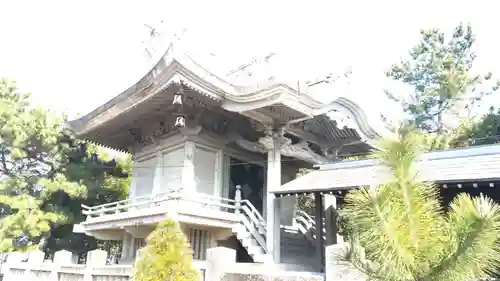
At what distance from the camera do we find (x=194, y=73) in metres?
10.3

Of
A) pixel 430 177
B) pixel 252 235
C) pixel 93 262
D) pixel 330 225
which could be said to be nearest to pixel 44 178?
pixel 93 262

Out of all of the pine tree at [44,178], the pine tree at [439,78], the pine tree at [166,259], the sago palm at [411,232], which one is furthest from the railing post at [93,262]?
the pine tree at [439,78]

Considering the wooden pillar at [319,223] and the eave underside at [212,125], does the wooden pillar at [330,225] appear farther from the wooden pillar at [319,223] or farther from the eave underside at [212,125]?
the eave underside at [212,125]

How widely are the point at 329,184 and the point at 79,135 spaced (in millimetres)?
8924

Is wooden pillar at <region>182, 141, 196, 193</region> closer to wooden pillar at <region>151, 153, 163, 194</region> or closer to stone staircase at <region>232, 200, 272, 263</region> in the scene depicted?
wooden pillar at <region>151, 153, 163, 194</region>

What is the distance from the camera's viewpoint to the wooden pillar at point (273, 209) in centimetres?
1044

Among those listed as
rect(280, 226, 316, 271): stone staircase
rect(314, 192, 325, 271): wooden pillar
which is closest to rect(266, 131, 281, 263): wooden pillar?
rect(280, 226, 316, 271): stone staircase

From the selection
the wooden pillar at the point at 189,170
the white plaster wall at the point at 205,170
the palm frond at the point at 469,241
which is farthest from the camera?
the white plaster wall at the point at 205,170

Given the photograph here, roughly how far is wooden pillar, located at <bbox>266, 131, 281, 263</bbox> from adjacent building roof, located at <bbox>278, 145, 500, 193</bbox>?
0.62 m

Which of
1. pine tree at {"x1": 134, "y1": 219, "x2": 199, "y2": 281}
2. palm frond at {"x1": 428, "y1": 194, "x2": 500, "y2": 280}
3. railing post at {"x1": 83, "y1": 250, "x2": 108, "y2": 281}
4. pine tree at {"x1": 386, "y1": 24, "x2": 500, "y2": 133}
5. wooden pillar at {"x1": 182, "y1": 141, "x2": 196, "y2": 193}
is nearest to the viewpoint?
palm frond at {"x1": 428, "y1": 194, "x2": 500, "y2": 280}

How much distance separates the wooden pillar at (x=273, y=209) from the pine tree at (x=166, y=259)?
3.94 m

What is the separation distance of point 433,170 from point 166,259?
5519mm

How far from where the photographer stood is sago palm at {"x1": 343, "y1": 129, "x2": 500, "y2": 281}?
4.61m

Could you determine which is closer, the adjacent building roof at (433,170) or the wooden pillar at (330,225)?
the adjacent building roof at (433,170)
